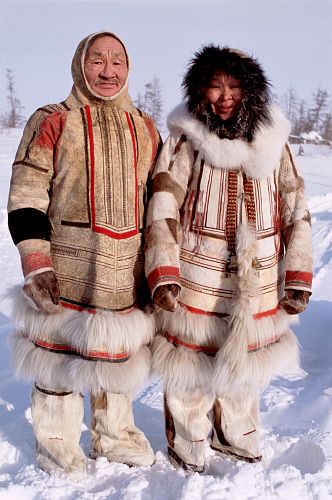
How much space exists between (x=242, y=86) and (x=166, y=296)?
807 millimetres

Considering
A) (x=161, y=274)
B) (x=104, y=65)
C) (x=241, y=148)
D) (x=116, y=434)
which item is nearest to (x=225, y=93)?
(x=241, y=148)

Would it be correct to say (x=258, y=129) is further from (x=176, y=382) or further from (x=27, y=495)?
(x=27, y=495)

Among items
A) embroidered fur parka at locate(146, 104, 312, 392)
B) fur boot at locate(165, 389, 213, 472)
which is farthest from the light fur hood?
fur boot at locate(165, 389, 213, 472)

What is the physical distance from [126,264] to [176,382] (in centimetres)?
49

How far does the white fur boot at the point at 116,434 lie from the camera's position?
2.22m

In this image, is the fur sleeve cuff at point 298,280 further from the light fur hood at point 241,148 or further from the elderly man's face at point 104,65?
the elderly man's face at point 104,65

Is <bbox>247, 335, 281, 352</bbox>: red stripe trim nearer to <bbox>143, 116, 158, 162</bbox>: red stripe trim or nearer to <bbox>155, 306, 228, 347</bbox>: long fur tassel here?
<bbox>155, 306, 228, 347</bbox>: long fur tassel

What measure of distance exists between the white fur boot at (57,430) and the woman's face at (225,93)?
126cm

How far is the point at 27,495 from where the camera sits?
1.97m

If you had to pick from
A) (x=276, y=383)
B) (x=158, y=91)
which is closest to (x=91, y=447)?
(x=276, y=383)

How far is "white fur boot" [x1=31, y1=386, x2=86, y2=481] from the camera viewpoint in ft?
6.98

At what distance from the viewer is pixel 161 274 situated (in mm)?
1933

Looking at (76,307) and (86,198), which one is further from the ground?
(86,198)

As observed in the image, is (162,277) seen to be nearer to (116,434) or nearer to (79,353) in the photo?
(79,353)
